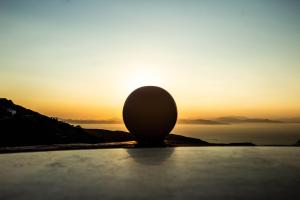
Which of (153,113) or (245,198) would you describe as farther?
(153,113)

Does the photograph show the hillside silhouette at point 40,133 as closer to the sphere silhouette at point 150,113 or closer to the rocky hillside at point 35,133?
the rocky hillside at point 35,133

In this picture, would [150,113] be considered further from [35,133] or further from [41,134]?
[35,133]

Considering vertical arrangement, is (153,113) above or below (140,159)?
above

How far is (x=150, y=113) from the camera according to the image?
16.5 metres

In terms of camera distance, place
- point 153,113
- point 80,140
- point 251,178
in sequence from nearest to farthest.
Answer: point 251,178, point 153,113, point 80,140

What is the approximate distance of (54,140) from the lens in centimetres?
2448

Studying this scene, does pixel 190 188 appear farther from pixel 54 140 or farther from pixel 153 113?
pixel 54 140

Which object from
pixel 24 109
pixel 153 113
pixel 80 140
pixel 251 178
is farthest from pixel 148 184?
pixel 24 109

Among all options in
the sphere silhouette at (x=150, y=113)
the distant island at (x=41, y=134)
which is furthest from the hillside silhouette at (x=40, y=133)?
the sphere silhouette at (x=150, y=113)

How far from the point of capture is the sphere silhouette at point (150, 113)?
16500 mm

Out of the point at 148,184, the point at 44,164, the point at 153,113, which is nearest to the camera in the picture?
the point at 148,184

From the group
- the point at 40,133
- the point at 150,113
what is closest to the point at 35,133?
the point at 40,133

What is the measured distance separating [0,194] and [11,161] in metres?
5.58

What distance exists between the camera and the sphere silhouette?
16.5 meters
